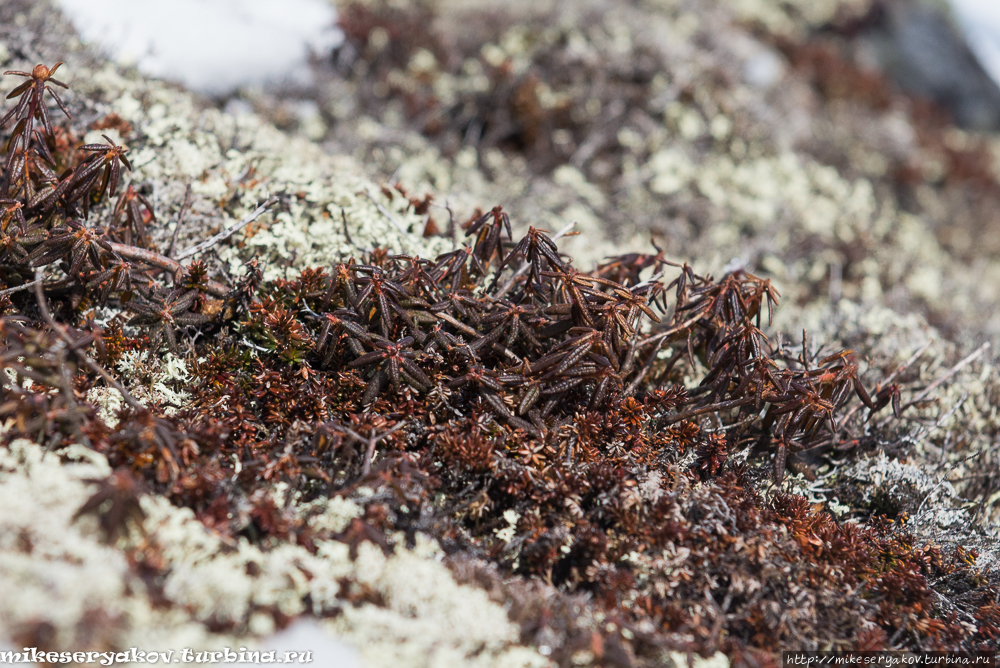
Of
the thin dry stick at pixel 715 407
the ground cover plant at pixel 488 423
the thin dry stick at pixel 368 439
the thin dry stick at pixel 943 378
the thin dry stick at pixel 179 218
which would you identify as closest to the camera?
the ground cover plant at pixel 488 423

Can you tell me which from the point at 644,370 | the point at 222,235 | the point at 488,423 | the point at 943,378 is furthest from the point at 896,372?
the point at 222,235

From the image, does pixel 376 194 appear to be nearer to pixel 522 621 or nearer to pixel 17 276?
pixel 17 276

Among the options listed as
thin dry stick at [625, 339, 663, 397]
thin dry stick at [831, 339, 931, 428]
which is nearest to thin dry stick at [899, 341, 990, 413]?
thin dry stick at [831, 339, 931, 428]

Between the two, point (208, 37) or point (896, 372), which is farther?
point (208, 37)

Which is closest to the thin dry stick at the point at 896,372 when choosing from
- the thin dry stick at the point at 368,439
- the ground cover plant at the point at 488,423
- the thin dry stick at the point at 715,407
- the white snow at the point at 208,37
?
the ground cover plant at the point at 488,423

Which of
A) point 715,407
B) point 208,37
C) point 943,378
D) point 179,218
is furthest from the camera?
point 208,37

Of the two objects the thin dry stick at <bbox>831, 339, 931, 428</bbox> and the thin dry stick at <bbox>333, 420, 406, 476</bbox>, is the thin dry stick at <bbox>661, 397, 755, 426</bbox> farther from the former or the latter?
the thin dry stick at <bbox>333, 420, 406, 476</bbox>

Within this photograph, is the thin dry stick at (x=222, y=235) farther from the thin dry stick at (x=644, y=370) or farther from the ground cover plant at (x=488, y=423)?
the thin dry stick at (x=644, y=370)

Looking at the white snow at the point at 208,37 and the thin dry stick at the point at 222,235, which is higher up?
the white snow at the point at 208,37

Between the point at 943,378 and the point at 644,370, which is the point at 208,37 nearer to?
the point at 644,370

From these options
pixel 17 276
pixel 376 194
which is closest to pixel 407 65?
pixel 376 194
